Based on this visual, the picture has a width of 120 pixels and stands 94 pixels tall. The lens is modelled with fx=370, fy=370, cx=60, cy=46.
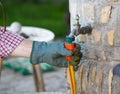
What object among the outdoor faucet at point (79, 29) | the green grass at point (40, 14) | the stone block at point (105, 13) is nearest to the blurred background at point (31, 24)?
the green grass at point (40, 14)

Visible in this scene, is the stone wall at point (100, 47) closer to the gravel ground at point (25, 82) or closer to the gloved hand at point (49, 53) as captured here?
the gloved hand at point (49, 53)

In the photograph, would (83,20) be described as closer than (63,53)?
No

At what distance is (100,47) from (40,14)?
245 inches

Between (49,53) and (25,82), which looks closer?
(49,53)

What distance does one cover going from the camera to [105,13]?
2119 mm

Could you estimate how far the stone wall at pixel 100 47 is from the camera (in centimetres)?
211

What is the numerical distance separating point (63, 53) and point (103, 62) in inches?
15.1

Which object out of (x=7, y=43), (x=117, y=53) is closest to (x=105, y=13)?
(x=117, y=53)

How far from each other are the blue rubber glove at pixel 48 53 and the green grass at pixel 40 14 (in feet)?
16.5

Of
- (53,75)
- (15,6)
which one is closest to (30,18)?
(15,6)

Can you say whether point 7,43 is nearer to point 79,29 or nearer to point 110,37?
point 79,29

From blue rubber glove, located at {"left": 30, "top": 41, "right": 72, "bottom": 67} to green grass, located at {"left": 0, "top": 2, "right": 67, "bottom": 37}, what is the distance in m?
5.03

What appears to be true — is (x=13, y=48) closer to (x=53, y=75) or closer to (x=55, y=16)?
(x=53, y=75)

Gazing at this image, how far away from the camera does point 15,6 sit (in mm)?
8766
